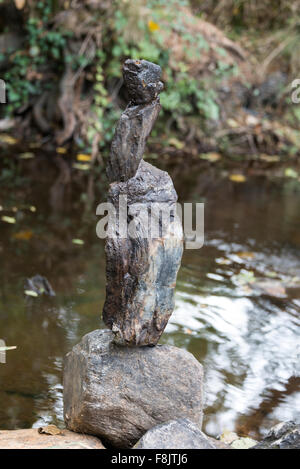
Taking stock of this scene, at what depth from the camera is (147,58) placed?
24.8 feet

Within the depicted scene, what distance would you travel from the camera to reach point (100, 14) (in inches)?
294

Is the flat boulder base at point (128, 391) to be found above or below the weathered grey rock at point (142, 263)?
below

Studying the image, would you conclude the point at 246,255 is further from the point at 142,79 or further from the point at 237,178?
the point at 142,79

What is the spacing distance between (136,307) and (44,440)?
0.68 metres

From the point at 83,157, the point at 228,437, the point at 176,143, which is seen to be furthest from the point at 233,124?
the point at 228,437

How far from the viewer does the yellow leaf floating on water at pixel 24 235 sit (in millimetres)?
5098

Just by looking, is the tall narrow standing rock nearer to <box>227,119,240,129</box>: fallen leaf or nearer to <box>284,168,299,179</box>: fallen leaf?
<box>284,168,299,179</box>: fallen leaf

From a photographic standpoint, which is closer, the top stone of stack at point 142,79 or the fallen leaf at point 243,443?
the top stone of stack at point 142,79

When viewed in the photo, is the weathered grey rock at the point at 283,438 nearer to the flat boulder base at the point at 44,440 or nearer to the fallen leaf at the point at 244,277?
the flat boulder base at the point at 44,440

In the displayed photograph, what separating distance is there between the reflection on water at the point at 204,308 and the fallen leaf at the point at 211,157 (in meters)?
1.81

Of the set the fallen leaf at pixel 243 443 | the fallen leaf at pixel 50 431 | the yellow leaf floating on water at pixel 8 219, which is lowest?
the fallen leaf at pixel 243 443

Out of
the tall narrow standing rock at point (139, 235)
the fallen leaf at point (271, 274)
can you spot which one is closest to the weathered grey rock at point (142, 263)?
the tall narrow standing rock at point (139, 235)
